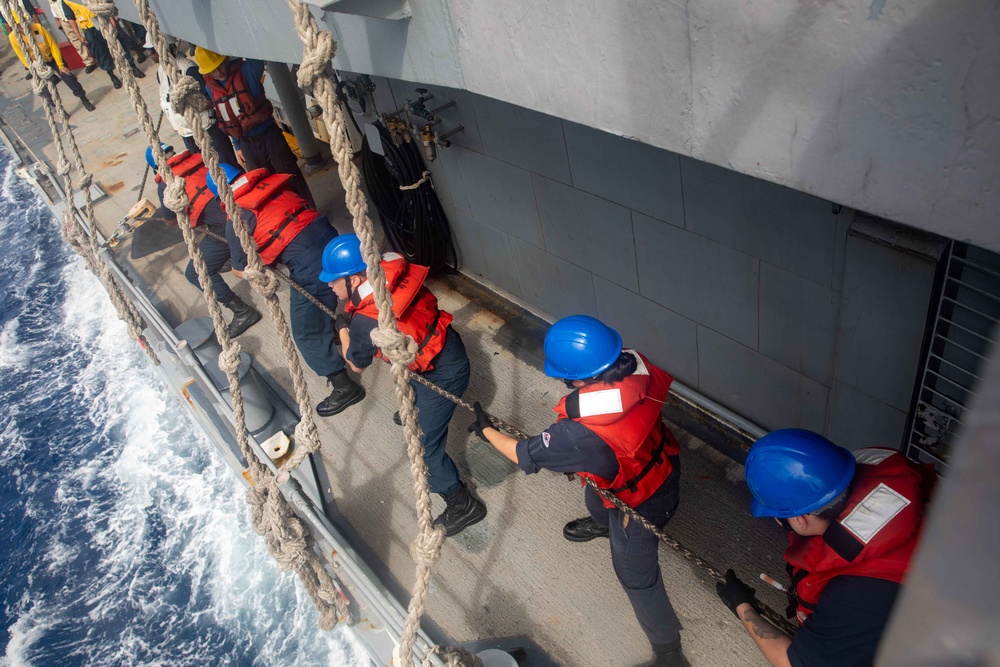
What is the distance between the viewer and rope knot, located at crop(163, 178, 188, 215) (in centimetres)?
366

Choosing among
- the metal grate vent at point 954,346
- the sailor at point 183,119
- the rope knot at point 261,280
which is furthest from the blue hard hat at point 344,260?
the metal grate vent at point 954,346

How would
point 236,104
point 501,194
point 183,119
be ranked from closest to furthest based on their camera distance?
point 501,194 → point 183,119 → point 236,104

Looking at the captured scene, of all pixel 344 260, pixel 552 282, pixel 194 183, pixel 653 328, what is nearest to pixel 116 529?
pixel 194 183

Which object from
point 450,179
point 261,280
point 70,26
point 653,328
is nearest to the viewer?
point 261,280

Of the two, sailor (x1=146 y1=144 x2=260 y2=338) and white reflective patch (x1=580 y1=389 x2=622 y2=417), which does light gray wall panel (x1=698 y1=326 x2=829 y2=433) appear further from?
sailor (x1=146 y1=144 x2=260 y2=338)

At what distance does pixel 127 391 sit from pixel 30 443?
52.8 inches

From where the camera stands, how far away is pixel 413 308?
402cm

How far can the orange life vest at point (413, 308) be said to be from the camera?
3924 mm

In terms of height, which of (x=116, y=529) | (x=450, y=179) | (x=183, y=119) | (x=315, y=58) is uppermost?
(x=315, y=58)

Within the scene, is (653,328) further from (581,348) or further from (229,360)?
(229,360)

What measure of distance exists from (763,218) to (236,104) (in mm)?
5829

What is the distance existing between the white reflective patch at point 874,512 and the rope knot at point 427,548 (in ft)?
5.06

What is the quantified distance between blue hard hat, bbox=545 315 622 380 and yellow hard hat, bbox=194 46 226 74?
18.0 ft

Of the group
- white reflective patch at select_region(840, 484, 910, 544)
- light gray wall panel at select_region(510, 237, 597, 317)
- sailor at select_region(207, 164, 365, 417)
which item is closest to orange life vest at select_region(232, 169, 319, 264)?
sailor at select_region(207, 164, 365, 417)
